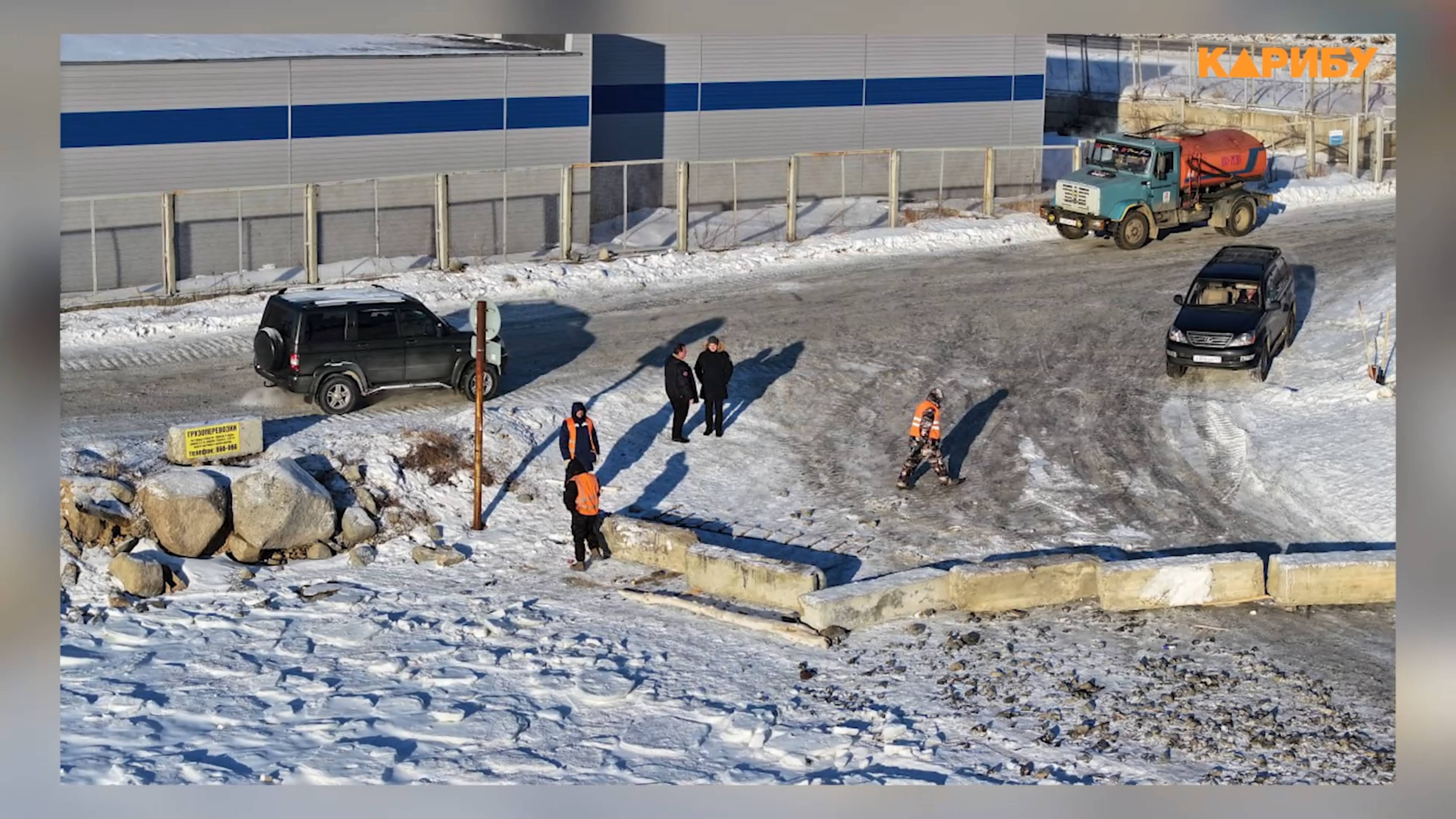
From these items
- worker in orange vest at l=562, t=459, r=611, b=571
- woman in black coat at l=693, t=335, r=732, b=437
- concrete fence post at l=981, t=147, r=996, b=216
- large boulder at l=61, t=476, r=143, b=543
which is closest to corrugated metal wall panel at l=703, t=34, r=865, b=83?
concrete fence post at l=981, t=147, r=996, b=216

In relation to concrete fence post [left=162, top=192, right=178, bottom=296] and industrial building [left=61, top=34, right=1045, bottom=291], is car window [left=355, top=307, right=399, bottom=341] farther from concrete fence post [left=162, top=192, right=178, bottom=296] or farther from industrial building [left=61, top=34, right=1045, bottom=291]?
concrete fence post [left=162, top=192, right=178, bottom=296]

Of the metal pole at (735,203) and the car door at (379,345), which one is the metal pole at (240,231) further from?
the metal pole at (735,203)

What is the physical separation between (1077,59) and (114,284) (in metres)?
30.9

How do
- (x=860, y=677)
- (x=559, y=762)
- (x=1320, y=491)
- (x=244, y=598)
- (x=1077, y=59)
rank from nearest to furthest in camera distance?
1. (x=559, y=762)
2. (x=860, y=677)
3. (x=244, y=598)
4. (x=1320, y=491)
5. (x=1077, y=59)

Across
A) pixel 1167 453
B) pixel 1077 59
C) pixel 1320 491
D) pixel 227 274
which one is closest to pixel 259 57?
pixel 227 274

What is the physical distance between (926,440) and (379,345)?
7577 millimetres

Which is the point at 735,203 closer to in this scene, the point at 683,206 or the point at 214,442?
the point at 683,206

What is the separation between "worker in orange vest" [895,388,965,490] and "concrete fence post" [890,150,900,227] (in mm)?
12103

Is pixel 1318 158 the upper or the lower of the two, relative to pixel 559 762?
upper

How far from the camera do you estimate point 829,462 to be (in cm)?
2619

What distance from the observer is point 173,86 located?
32.1 m

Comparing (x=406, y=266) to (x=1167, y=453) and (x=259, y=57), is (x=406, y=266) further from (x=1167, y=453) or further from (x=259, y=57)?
(x=1167, y=453)

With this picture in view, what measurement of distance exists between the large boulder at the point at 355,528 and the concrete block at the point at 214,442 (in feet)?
5.39

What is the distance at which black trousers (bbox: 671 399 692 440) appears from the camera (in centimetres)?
2592
